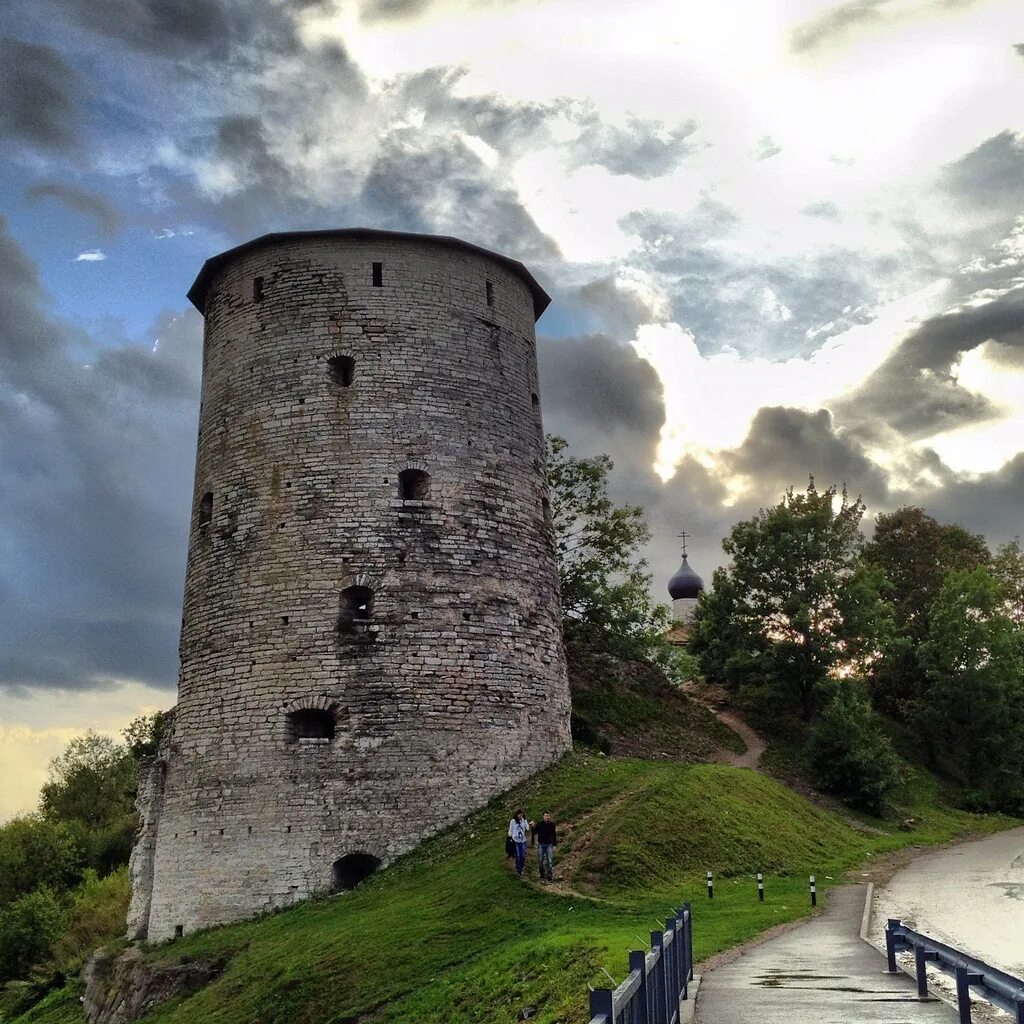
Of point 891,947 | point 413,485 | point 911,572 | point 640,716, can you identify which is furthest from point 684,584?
point 891,947

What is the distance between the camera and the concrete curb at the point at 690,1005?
8931mm

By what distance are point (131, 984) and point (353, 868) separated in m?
4.36

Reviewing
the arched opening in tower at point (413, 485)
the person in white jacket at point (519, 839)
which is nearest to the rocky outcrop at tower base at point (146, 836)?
the arched opening in tower at point (413, 485)

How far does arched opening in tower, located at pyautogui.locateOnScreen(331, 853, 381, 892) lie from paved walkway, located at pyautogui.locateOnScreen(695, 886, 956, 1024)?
985 centimetres

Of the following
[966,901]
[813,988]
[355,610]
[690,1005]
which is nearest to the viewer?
[690,1005]

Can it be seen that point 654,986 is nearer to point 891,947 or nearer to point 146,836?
point 891,947

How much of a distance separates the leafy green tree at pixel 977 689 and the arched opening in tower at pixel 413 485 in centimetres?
2191

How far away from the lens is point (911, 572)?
44.8 meters

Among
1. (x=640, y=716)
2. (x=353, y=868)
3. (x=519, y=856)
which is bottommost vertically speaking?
(x=519, y=856)

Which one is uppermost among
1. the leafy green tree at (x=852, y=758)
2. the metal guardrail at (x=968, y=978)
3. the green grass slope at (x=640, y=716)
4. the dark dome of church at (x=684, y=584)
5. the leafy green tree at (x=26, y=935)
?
the dark dome of church at (x=684, y=584)

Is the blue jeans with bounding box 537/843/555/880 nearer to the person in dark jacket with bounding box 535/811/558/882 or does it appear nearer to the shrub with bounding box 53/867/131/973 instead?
the person in dark jacket with bounding box 535/811/558/882

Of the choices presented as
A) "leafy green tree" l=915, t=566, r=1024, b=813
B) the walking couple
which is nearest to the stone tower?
the walking couple

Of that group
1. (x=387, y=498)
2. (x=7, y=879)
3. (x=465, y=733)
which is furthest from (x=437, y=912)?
(x=7, y=879)

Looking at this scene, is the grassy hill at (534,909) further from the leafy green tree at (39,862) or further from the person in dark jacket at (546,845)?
the leafy green tree at (39,862)
